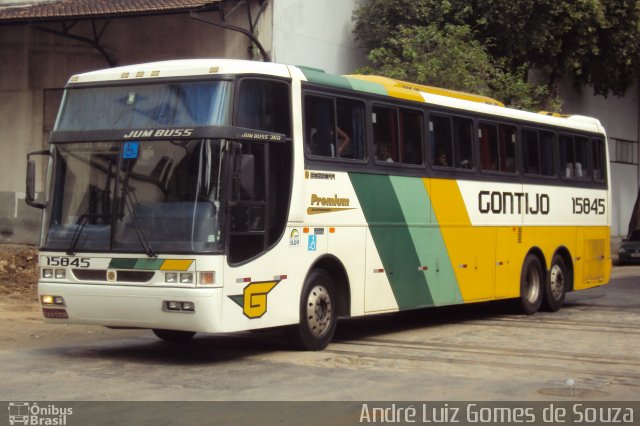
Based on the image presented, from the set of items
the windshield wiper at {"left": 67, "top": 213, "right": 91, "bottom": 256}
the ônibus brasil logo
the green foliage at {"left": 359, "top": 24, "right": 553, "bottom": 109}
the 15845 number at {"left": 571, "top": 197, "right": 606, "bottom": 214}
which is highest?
the green foliage at {"left": 359, "top": 24, "right": 553, "bottom": 109}

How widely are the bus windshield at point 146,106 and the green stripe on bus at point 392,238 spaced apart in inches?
95.9

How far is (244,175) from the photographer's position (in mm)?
11055

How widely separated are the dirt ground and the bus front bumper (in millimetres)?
7477

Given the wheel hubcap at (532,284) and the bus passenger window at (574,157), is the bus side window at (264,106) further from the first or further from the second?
the bus passenger window at (574,157)

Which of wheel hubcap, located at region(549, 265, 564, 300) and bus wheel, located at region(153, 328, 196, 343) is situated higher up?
wheel hubcap, located at region(549, 265, 564, 300)

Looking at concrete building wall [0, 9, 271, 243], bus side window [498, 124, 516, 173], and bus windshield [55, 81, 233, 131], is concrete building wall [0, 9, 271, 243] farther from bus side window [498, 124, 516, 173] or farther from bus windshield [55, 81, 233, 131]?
bus windshield [55, 81, 233, 131]

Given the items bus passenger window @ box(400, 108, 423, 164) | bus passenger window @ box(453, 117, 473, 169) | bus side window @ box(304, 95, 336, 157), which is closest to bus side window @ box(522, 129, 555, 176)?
bus passenger window @ box(453, 117, 473, 169)

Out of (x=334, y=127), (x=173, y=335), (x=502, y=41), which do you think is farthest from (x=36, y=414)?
(x=502, y=41)

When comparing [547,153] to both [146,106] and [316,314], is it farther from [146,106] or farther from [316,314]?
[146,106]

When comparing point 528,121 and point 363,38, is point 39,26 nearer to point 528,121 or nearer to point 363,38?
point 363,38

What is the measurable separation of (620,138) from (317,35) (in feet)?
64.2

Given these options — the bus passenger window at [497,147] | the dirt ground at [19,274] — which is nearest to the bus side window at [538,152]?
the bus passenger window at [497,147]

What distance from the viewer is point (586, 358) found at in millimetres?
11883

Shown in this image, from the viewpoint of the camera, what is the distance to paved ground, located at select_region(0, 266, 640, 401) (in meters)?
9.42
